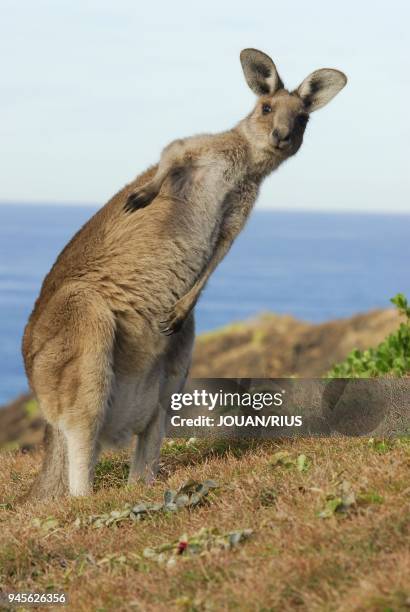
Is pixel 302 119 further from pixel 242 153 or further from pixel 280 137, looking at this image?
pixel 242 153

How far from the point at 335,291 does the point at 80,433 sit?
4407 inches

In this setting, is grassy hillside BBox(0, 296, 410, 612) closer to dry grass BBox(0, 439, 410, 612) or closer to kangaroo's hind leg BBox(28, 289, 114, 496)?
dry grass BBox(0, 439, 410, 612)

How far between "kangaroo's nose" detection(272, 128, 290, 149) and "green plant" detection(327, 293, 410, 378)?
234 cm

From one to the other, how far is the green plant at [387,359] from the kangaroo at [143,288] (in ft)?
7.48

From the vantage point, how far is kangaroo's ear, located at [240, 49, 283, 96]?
6453 mm

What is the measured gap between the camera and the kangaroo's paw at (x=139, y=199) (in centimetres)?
616

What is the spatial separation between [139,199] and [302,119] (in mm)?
1197

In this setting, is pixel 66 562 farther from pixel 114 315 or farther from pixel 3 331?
pixel 3 331

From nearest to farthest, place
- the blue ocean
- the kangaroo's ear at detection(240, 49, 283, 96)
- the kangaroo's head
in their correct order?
the kangaroo's head, the kangaroo's ear at detection(240, 49, 283, 96), the blue ocean

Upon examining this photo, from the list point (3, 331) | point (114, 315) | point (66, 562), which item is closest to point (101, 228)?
point (114, 315)

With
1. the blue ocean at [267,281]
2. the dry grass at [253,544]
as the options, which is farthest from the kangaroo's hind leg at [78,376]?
the blue ocean at [267,281]

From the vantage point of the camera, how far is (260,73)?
6543 millimetres

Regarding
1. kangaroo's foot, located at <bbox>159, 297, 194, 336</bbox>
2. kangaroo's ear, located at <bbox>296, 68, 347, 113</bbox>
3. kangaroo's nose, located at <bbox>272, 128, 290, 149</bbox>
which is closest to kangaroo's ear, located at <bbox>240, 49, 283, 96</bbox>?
kangaroo's ear, located at <bbox>296, 68, 347, 113</bbox>

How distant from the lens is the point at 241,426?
680 cm
